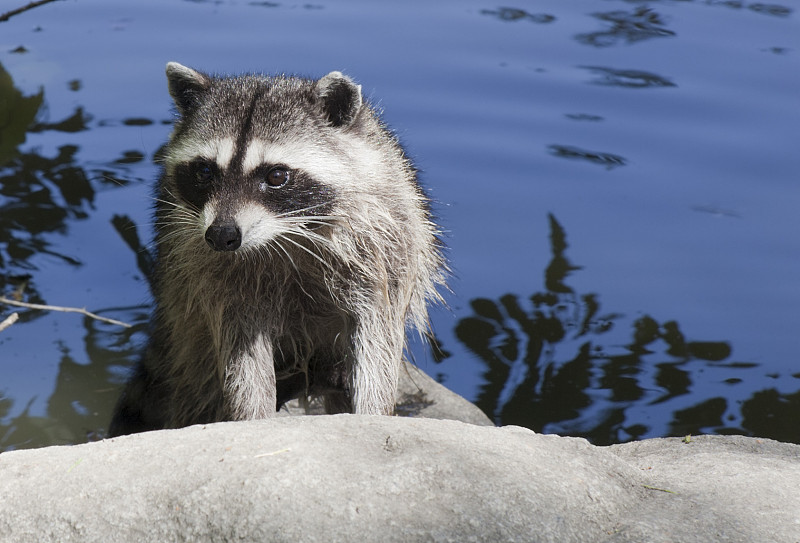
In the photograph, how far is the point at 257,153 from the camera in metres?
3.57

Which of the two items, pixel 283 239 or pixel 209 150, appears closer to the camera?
pixel 209 150

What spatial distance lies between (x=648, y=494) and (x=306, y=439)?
962 millimetres

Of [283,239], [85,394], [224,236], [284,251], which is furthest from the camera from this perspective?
[85,394]

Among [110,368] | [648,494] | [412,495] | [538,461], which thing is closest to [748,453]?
[648,494]

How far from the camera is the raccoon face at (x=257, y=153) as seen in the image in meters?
3.46

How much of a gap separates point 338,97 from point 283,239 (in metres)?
0.60

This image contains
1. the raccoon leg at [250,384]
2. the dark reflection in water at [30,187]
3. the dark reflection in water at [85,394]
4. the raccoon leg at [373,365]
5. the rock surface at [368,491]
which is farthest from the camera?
the dark reflection in water at [30,187]

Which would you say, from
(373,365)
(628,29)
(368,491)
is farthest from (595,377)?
(628,29)

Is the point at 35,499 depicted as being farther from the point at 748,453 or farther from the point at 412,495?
the point at 748,453

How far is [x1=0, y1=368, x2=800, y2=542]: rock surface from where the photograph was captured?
2.40 metres

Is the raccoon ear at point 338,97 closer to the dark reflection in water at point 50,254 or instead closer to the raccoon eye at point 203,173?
the raccoon eye at point 203,173

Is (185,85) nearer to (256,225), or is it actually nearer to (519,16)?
(256,225)

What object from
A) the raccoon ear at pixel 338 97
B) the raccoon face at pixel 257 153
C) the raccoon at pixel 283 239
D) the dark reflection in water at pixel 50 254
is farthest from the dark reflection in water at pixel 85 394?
the raccoon ear at pixel 338 97

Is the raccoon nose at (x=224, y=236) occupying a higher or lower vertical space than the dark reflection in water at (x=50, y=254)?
higher
